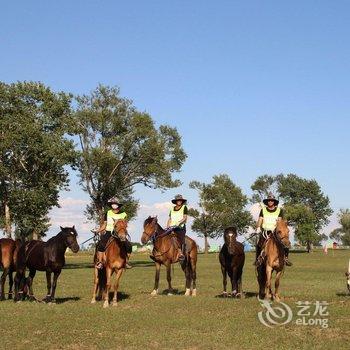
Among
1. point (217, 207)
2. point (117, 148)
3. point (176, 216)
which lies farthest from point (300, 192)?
point (176, 216)

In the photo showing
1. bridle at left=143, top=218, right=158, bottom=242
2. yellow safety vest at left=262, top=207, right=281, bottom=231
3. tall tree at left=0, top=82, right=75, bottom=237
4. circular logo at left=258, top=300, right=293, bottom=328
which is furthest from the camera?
tall tree at left=0, top=82, right=75, bottom=237

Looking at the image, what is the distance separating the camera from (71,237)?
19.9 m

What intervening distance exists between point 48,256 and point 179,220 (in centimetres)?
531

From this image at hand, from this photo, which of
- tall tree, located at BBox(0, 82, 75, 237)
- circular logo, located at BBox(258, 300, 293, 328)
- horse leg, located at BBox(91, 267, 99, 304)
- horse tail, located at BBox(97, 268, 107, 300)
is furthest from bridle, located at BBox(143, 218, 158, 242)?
tall tree, located at BBox(0, 82, 75, 237)

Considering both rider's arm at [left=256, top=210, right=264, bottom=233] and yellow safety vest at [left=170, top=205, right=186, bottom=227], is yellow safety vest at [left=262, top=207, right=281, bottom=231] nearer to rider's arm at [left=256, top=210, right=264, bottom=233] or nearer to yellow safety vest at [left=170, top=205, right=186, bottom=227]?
rider's arm at [left=256, top=210, right=264, bottom=233]

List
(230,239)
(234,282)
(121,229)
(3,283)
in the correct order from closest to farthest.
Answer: (121,229) → (230,239) → (234,282) → (3,283)

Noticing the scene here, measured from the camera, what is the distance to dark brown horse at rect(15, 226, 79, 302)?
20.0 metres

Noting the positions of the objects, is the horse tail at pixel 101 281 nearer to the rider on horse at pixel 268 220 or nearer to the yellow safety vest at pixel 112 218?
the yellow safety vest at pixel 112 218

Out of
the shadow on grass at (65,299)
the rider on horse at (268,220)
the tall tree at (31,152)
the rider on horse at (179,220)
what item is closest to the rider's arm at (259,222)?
the rider on horse at (268,220)

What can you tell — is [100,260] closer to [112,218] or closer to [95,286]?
[95,286]

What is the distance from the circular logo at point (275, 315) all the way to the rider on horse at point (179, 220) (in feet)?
18.3

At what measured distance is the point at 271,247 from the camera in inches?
745

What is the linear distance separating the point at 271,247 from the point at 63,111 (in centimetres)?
3810

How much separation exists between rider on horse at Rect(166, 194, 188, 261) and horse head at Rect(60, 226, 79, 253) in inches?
155
